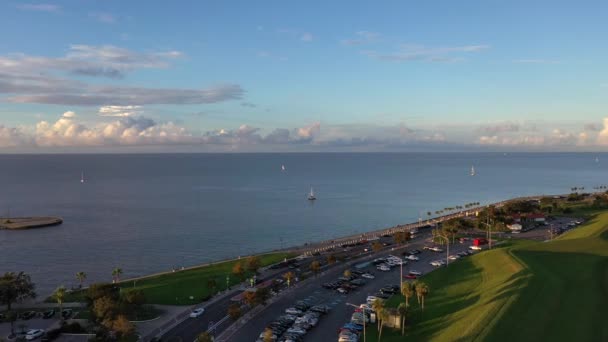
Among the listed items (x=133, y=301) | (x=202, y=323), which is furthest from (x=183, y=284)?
(x=202, y=323)

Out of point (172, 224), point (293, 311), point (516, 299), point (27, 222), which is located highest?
point (516, 299)

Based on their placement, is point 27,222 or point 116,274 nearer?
point 116,274

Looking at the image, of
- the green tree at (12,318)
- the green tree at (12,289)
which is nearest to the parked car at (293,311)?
the green tree at (12,318)

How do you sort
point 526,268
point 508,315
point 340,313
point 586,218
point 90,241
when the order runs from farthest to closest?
point 586,218
point 90,241
point 526,268
point 340,313
point 508,315

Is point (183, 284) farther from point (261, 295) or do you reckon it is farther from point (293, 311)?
point (293, 311)

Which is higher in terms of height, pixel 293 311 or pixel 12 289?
pixel 12 289

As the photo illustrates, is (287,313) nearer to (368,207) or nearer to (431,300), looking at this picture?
(431,300)

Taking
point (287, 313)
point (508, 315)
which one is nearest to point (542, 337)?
point (508, 315)
